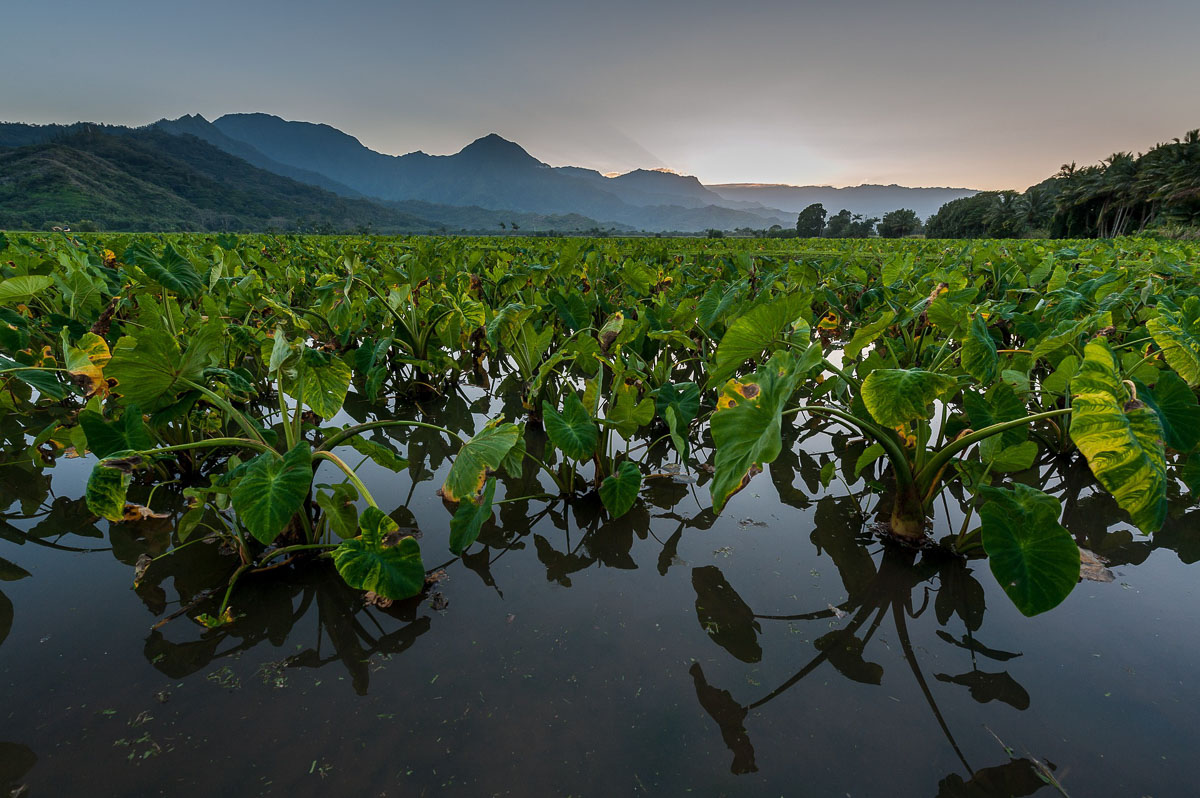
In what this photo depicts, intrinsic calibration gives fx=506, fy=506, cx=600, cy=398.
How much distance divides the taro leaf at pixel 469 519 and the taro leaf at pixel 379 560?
0.65ft

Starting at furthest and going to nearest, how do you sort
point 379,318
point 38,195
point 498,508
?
point 38,195 → point 379,318 → point 498,508

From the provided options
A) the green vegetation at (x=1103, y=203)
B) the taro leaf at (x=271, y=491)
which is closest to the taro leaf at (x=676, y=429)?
the taro leaf at (x=271, y=491)

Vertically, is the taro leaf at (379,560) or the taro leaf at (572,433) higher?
the taro leaf at (572,433)

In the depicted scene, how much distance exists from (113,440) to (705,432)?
246 cm

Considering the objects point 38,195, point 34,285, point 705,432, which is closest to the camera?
point 34,285

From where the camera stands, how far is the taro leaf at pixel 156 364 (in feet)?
4.52

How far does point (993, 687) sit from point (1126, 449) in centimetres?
69

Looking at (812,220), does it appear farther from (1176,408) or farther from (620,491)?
(620,491)

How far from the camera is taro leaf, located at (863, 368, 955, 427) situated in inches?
49.0

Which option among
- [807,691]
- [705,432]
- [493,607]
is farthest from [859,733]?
[705,432]

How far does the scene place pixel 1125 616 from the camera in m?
1.50

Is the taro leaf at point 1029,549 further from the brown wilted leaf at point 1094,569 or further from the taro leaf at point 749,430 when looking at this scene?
the brown wilted leaf at point 1094,569

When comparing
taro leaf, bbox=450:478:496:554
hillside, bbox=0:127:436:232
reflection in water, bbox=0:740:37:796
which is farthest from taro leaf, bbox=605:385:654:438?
hillside, bbox=0:127:436:232

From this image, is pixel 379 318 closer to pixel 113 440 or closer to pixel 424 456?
pixel 424 456
